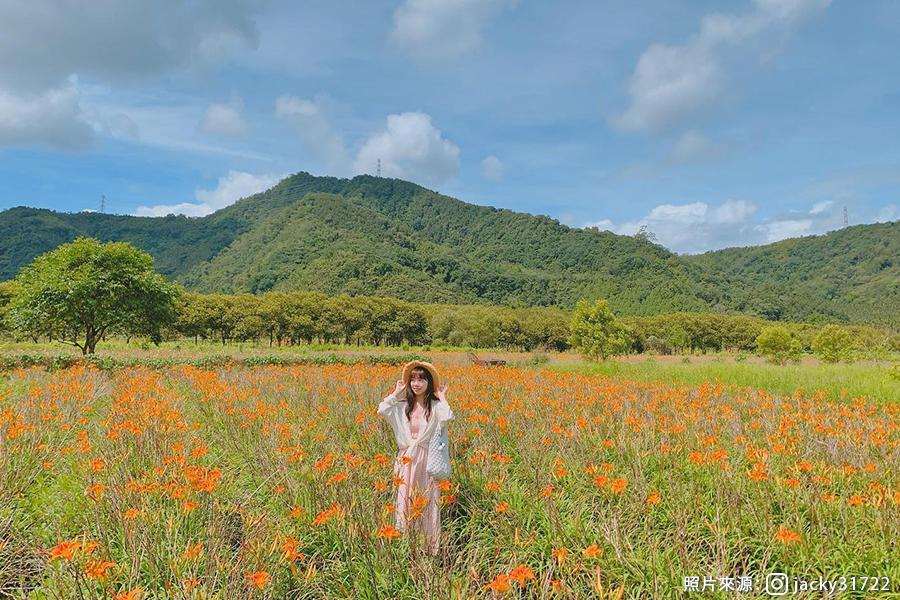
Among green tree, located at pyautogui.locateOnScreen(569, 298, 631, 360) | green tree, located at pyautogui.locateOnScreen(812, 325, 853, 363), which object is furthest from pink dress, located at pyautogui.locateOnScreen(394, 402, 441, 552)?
green tree, located at pyautogui.locateOnScreen(812, 325, 853, 363)

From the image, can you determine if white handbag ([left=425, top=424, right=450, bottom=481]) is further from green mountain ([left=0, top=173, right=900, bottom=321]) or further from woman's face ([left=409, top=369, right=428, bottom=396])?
green mountain ([left=0, top=173, right=900, bottom=321])

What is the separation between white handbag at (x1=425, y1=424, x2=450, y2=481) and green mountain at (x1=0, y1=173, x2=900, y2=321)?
87.6 metres

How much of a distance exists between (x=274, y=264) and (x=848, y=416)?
108712mm

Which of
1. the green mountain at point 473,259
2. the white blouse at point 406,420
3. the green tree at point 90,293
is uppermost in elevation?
the green mountain at point 473,259

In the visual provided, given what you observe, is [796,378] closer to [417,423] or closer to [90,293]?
[417,423]

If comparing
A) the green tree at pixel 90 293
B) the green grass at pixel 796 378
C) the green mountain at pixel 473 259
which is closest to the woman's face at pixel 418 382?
the green grass at pixel 796 378

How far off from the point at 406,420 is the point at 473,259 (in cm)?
14301

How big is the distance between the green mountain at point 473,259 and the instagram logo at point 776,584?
8912cm

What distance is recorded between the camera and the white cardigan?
3924 mm

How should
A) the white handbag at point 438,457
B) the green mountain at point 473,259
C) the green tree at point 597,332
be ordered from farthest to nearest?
the green mountain at point 473,259 < the green tree at point 597,332 < the white handbag at point 438,457

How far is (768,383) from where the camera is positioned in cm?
1156

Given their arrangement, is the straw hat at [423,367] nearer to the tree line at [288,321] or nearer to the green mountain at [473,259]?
the tree line at [288,321]

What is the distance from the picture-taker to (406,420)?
4168 mm

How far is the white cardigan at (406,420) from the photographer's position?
12.9 feet
